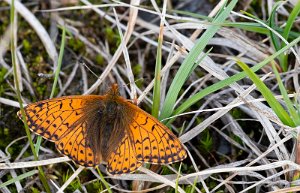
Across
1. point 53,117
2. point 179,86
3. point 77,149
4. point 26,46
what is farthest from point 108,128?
point 26,46

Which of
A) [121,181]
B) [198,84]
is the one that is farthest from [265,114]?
[121,181]

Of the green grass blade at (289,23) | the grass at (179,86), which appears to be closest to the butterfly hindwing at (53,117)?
the grass at (179,86)

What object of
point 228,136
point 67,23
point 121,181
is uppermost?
point 67,23

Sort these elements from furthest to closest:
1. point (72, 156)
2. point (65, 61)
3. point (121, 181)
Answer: point (65, 61) → point (121, 181) → point (72, 156)

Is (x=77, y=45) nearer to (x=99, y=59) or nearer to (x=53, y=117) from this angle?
(x=99, y=59)

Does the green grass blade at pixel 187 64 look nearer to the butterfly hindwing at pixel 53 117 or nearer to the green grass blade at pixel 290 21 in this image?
the green grass blade at pixel 290 21

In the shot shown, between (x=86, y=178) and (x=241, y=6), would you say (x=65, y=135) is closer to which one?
(x=86, y=178)

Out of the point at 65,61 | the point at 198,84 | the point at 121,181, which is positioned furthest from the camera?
the point at 65,61
